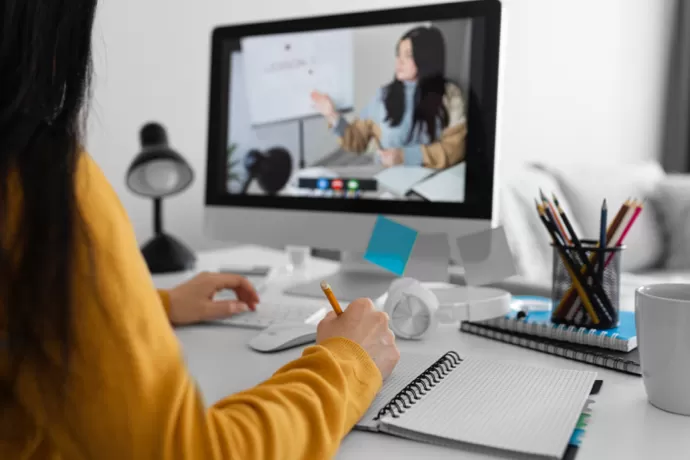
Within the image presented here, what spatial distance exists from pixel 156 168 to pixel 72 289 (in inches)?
36.1

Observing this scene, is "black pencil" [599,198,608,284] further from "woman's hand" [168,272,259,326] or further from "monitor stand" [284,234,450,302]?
"woman's hand" [168,272,259,326]

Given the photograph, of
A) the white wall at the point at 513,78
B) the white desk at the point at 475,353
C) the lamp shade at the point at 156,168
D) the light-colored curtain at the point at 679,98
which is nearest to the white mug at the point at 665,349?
the white desk at the point at 475,353

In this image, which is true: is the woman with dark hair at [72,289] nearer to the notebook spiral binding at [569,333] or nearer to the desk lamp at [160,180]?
the notebook spiral binding at [569,333]

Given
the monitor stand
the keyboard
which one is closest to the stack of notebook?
the monitor stand

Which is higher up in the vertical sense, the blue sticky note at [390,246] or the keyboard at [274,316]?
the blue sticky note at [390,246]

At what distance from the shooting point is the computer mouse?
0.77 m

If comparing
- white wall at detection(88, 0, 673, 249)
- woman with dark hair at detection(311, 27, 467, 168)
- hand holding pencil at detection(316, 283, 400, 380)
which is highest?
white wall at detection(88, 0, 673, 249)

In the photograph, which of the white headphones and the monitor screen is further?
the monitor screen

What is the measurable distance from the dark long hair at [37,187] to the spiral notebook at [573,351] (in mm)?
559

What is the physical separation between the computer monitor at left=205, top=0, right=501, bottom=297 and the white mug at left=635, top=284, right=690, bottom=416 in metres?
0.36

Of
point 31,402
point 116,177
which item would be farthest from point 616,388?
point 116,177

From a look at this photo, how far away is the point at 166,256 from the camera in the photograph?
130 cm

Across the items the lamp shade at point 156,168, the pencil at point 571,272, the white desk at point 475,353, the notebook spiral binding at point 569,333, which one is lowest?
the white desk at point 475,353

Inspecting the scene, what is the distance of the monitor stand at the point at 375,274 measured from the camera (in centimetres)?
92
